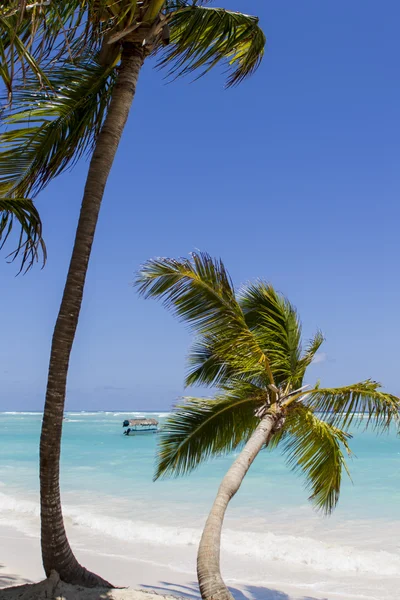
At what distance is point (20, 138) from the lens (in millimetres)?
6375

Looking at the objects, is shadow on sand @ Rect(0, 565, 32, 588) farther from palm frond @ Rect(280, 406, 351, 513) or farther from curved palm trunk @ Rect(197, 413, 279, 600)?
palm frond @ Rect(280, 406, 351, 513)

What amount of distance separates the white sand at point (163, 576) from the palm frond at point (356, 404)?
3.28m

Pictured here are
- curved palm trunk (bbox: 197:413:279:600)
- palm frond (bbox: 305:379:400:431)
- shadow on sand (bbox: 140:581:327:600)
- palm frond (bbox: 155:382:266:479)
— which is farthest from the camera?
shadow on sand (bbox: 140:581:327:600)

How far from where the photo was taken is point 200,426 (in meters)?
7.94

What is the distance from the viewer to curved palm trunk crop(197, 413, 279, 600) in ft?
17.6

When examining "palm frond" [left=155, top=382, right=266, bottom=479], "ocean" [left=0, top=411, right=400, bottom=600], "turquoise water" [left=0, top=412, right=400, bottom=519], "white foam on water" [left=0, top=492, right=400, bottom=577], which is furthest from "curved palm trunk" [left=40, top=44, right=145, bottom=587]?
"turquoise water" [left=0, top=412, right=400, bottom=519]

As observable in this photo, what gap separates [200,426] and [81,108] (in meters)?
4.35

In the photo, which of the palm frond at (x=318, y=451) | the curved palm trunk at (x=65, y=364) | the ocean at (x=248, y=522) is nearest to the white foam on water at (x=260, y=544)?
the ocean at (x=248, y=522)

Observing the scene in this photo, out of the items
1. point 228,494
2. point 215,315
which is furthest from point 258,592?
point 215,315

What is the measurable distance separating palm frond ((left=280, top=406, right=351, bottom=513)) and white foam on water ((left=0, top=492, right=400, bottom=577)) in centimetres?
455

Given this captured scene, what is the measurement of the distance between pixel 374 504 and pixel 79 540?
435 inches

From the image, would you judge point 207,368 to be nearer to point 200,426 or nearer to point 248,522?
point 200,426

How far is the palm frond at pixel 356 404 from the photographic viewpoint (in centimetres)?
723

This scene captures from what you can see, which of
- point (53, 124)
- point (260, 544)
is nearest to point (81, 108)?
point (53, 124)
